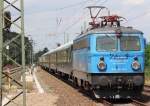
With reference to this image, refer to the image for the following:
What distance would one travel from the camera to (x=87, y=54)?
888 inches

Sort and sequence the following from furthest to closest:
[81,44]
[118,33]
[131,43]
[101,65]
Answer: [81,44] → [131,43] → [118,33] → [101,65]

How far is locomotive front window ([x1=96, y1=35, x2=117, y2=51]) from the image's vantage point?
21816mm

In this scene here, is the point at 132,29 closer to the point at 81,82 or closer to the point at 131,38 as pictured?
the point at 131,38

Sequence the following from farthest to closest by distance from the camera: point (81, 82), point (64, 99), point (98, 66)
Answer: point (81, 82), point (64, 99), point (98, 66)

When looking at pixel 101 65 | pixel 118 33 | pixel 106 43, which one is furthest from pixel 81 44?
pixel 101 65

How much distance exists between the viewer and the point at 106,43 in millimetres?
21875

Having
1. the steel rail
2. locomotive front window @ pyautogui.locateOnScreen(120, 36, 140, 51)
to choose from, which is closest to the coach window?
locomotive front window @ pyautogui.locateOnScreen(120, 36, 140, 51)

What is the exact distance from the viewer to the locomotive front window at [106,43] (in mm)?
21816

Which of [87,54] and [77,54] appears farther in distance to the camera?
[77,54]

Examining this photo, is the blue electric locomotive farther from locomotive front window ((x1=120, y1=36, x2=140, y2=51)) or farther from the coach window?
the coach window

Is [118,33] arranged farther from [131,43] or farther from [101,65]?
[101,65]

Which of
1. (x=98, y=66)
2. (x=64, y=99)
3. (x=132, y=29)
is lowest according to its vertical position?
(x=64, y=99)

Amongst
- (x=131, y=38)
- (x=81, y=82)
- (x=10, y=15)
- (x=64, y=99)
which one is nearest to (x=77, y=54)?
(x=81, y=82)

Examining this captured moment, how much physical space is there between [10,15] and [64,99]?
25.7 feet
